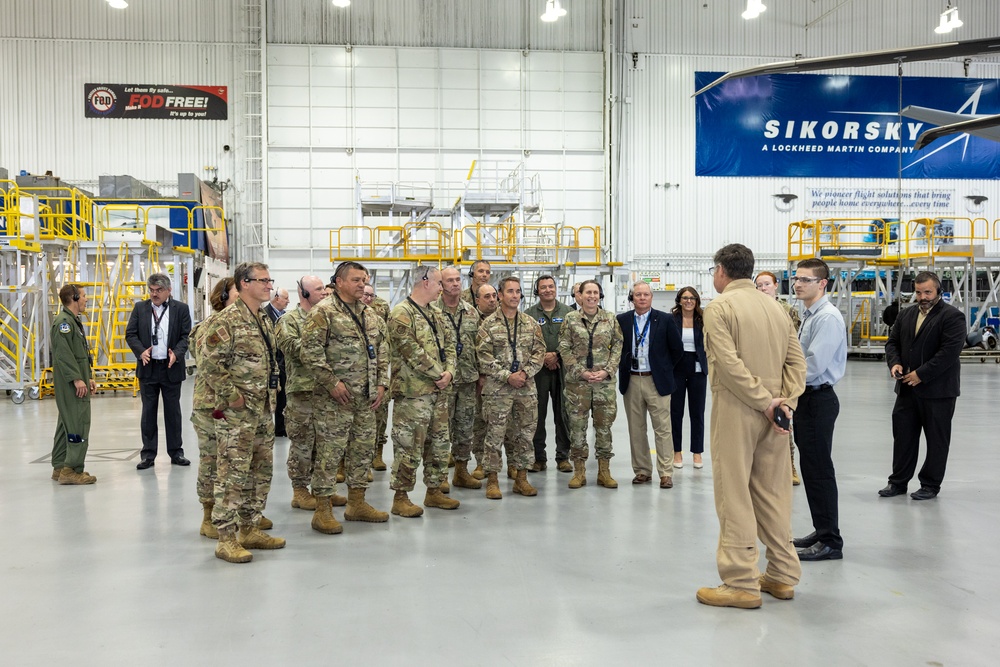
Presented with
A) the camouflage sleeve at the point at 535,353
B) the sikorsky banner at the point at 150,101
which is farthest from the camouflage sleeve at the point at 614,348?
the sikorsky banner at the point at 150,101

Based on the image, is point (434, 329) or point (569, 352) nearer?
point (434, 329)

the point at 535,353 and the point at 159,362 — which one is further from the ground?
the point at 535,353

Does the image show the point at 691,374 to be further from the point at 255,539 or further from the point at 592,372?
the point at 255,539

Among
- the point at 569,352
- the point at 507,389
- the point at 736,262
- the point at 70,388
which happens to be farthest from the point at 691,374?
the point at 70,388

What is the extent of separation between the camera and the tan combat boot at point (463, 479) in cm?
624

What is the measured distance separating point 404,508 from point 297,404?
110 cm

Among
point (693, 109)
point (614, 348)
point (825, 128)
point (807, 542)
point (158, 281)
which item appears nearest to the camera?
point (807, 542)

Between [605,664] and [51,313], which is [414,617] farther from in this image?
[51,313]

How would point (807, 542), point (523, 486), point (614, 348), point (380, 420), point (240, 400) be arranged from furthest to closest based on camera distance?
point (380, 420), point (614, 348), point (523, 486), point (807, 542), point (240, 400)

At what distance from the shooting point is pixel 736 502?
363 cm

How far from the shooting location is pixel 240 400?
4.38 metres

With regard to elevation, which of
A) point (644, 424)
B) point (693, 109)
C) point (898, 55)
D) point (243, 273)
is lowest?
point (644, 424)

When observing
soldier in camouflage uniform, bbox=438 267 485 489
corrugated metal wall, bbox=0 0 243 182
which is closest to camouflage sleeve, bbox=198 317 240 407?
soldier in camouflage uniform, bbox=438 267 485 489

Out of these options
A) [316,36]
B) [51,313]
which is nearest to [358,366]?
[51,313]
